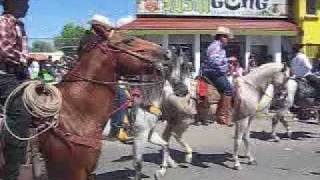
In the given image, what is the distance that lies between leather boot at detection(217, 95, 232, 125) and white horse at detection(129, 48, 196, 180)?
1.62 feet

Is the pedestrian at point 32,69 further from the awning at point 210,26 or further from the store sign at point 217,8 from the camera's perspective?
the store sign at point 217,8

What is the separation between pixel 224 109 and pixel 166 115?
3.72ft

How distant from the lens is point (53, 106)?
4.98 meters

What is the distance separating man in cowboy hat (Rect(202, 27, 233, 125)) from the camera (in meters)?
10.9

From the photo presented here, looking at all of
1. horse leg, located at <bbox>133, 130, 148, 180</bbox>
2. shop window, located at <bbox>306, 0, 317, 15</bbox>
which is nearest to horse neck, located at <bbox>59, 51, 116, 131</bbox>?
horse leg, located at <bbox>133, 130, 148, 180</bbox>

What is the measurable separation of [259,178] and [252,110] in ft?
5.34

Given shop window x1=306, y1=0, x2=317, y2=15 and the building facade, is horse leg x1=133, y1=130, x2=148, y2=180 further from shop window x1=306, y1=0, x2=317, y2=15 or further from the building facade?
shop window x1=306, y1=0, x2=317, y2=15

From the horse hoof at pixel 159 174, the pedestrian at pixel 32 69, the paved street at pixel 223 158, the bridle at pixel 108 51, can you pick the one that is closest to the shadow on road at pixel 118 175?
the paved street at pixel 223 158

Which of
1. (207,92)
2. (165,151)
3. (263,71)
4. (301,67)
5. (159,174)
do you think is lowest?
(159,174)

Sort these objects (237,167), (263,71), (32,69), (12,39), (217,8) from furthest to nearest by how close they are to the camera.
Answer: (217,8)
(263,71)
(237,167)
(32,69)
(12,39)

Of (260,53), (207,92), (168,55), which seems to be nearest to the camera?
(168,55)

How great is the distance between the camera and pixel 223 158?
458 inches

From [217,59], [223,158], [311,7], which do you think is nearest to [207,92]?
[217,59]

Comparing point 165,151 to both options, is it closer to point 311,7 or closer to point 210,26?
point 210,26
